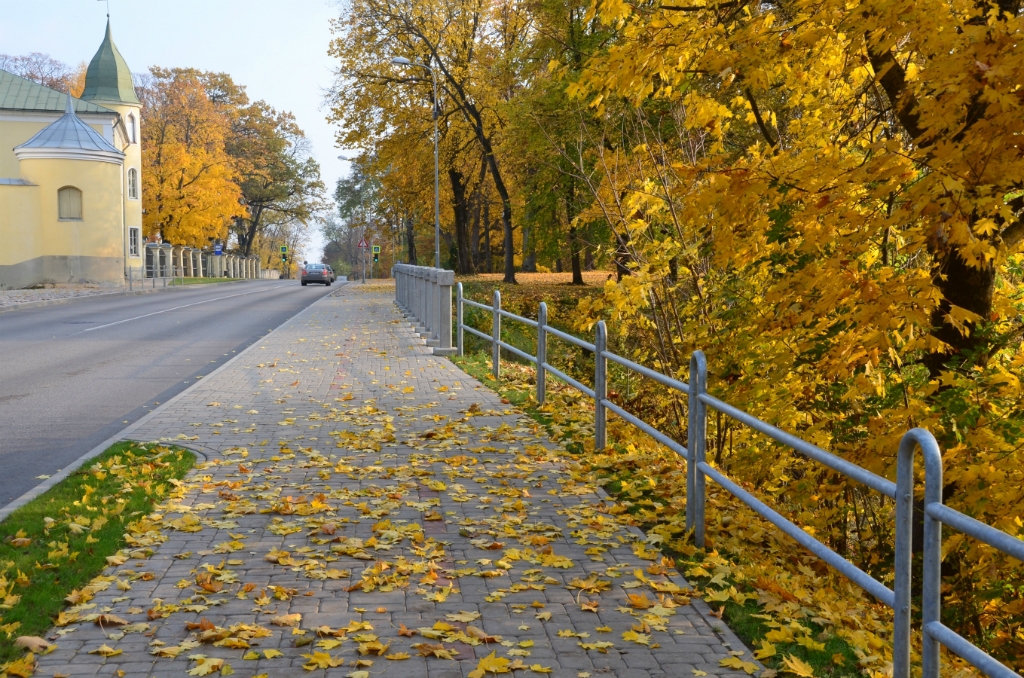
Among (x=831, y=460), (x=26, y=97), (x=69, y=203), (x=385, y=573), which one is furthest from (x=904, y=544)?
(x=26, y=97)

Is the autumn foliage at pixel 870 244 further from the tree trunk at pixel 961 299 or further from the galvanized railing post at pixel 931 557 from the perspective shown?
the galvanized railing post at pixel 931 557

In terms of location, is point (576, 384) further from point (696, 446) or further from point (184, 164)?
point (184, 164)

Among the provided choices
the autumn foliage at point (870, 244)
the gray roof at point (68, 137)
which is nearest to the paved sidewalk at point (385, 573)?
the autumn foliage at point (870, 244)

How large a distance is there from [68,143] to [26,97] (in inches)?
280

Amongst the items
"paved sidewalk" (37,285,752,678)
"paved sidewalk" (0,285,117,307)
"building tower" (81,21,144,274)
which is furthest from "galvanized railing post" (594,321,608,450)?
"building tower" (81,21,144,274)

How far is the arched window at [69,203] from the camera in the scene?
4903 centimetres

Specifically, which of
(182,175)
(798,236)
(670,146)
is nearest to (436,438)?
(798,236)

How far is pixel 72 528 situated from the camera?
5980 millimetres

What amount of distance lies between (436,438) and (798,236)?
388 centimetres

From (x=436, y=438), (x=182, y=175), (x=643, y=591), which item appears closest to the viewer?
(x=643, y=591)

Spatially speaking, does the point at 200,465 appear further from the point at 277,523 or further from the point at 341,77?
the point at 341,77

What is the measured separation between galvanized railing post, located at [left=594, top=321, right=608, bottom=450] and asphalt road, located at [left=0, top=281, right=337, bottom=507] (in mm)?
4488

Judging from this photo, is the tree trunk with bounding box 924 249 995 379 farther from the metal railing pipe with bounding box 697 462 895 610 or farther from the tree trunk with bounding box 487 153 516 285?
the tree trunk with bounding box 487 153 516 285

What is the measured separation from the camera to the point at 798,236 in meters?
6.94
